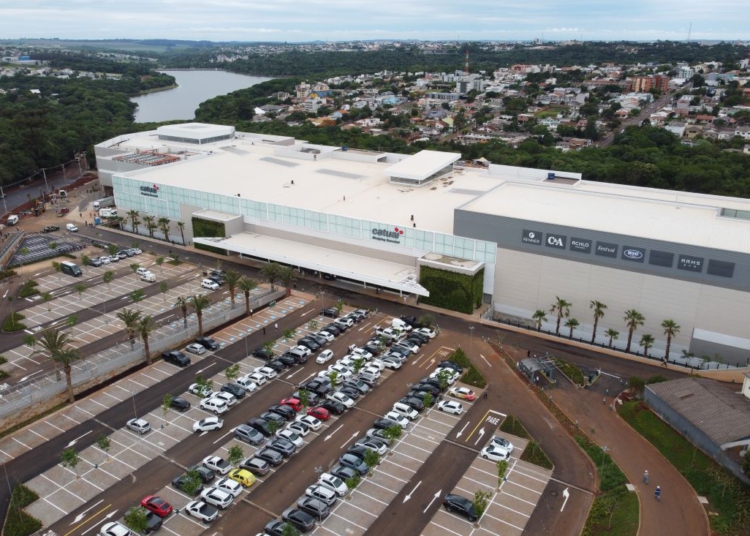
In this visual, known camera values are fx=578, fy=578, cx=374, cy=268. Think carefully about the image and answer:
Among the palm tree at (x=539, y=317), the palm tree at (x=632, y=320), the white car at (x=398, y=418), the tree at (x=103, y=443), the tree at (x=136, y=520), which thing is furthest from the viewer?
the palm tree at (x=539, y=317)

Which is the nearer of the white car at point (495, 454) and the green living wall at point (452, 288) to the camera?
the white car at point (495, 454)

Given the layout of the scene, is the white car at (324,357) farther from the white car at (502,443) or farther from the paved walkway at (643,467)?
the paved walkway at (643,467)

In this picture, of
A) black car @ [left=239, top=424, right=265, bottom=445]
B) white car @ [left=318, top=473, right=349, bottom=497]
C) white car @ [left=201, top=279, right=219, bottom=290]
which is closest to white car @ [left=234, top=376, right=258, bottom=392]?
black car @ [left=239, top=424, right=265, bottom=445]

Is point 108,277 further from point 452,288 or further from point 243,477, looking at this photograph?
point 452,288

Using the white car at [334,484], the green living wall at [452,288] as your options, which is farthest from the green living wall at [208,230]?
the white car at [334,484]

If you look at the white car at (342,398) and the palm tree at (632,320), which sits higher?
the palm tree at (632,320)

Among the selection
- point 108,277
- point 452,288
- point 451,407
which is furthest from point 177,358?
point 452,288
